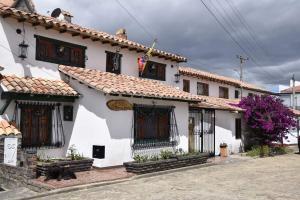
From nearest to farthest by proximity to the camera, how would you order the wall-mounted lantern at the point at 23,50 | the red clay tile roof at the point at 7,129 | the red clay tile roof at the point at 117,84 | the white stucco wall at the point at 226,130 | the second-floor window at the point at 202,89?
the red clay tile roof at the point at 7,129, the wall-mounted lantern at the point at 23,50, the red clay tile roof at the point at 117,84, the white stucco wall at the point at 226,130, the second-floor window at the point at 202,89

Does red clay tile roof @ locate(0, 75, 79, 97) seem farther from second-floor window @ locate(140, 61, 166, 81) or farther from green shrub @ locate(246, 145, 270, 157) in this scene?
green shrub @ locate(246, 145, 270, 157)

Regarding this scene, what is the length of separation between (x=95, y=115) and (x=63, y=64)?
9.21 ft

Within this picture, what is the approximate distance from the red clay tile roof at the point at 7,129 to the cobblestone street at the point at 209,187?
2754mm

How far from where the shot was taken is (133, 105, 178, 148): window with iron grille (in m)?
15.6

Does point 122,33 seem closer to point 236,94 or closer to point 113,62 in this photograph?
point 113,62

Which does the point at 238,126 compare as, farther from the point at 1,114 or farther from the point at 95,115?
the point at 1,114

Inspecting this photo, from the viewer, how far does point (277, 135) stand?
2402cm

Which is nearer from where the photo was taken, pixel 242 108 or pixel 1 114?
pixel 1 114

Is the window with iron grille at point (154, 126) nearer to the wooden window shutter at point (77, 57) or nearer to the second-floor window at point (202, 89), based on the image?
the wooden window shutter at point (77, 57)

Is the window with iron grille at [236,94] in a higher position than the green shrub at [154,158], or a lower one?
higher

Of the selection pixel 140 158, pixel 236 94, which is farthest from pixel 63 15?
pixel 236 94

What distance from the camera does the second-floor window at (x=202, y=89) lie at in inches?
1005

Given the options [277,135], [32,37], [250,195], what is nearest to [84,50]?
[32,37]

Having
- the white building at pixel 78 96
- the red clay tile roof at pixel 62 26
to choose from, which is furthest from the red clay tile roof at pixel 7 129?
the red clay tile roof at pixel 62 26
